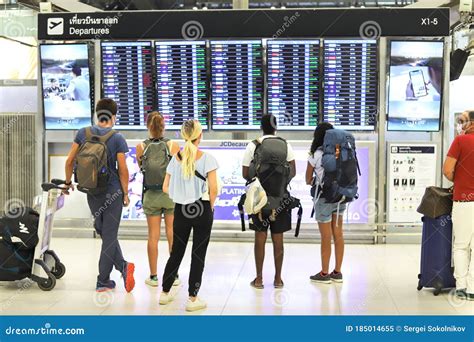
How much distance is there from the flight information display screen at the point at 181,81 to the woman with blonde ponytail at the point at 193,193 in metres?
3.34

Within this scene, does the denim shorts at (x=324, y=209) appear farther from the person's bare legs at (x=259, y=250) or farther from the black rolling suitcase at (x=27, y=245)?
the black rolling suitcase at (x=27, y=245)

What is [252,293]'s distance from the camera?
221 inches

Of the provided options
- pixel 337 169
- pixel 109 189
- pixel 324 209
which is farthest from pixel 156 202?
pixel 337 169

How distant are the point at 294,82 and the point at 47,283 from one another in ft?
13.1

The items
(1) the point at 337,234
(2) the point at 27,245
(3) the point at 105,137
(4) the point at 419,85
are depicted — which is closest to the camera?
(3) the point at 105,137

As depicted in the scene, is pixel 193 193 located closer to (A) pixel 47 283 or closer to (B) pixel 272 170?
(B) pixel 272 170

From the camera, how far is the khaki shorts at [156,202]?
5645mm

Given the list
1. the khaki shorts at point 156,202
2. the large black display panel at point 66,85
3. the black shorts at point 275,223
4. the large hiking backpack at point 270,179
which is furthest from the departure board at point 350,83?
the khaki shorts at point 156,202

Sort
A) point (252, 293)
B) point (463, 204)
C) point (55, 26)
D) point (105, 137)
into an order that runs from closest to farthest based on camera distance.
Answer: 1. point (463, 204)
2. point (105, 137)
3. point (252, 293)
4. point (55, 26)

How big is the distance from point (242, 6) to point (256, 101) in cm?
124

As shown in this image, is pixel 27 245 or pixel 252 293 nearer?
pixel 252 293

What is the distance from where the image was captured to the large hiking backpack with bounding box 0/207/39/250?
225 inches
